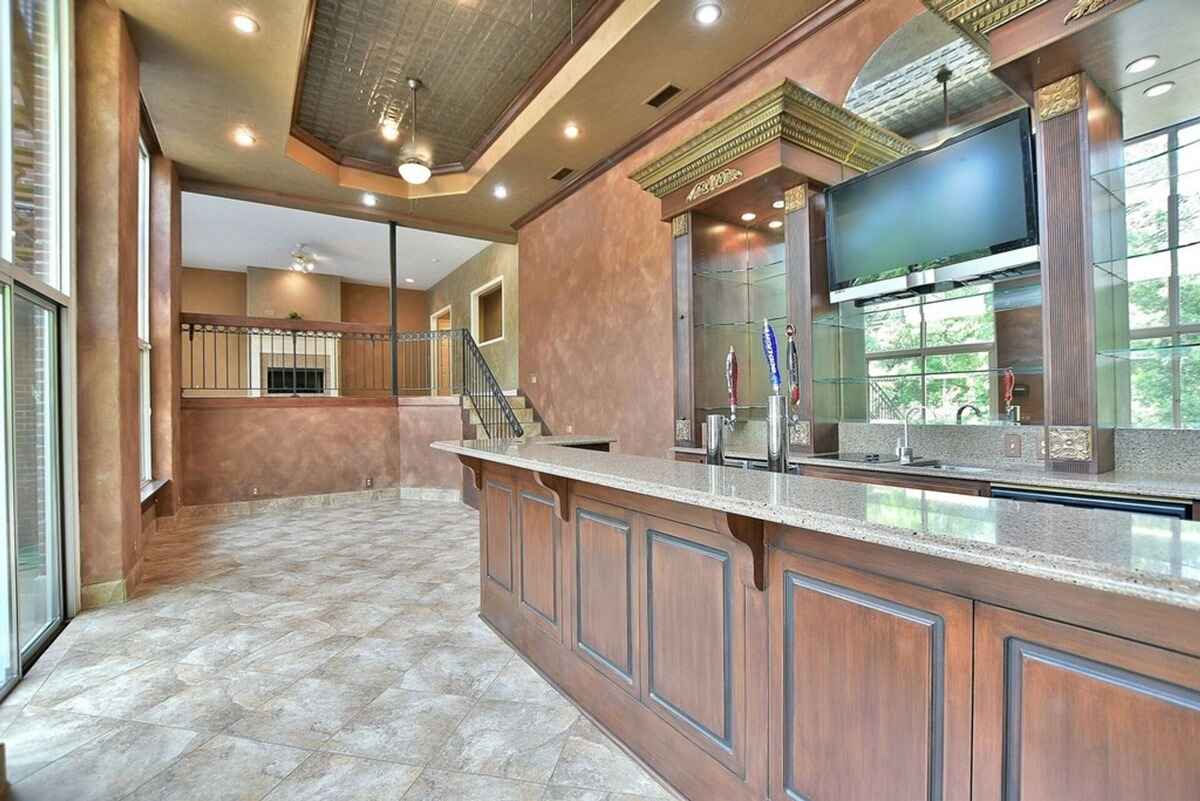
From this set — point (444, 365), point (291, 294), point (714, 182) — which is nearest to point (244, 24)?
point (714, 182)

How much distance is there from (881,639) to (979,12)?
2634 mm

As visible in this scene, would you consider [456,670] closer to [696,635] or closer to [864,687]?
[696,635]

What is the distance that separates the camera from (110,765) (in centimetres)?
191

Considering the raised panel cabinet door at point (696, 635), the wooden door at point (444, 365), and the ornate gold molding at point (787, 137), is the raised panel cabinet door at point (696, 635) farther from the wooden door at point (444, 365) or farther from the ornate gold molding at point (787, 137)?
the wooden door at point (444, 365)

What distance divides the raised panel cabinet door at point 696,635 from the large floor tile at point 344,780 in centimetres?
86

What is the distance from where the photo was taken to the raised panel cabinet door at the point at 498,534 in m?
2.84

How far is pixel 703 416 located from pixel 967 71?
2.88 meters

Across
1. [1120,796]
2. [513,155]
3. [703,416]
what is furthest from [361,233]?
[1120,796]

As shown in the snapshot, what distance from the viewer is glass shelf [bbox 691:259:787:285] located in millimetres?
4070

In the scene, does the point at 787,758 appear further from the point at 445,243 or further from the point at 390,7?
the point at 445,243

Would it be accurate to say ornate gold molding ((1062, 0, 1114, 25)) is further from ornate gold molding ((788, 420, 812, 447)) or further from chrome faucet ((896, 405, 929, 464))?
ornate gold molding ((788, 420, 812, 447))

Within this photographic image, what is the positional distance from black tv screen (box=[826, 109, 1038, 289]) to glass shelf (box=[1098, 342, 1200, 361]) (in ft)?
2.06

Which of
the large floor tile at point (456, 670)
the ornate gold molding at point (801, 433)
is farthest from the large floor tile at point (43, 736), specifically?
the ornate gold molding at point (801, 433)

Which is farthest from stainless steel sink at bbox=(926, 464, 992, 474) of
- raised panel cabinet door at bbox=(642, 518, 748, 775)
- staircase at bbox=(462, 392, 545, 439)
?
staircase at bbox=(462, 392, 545, 439)
